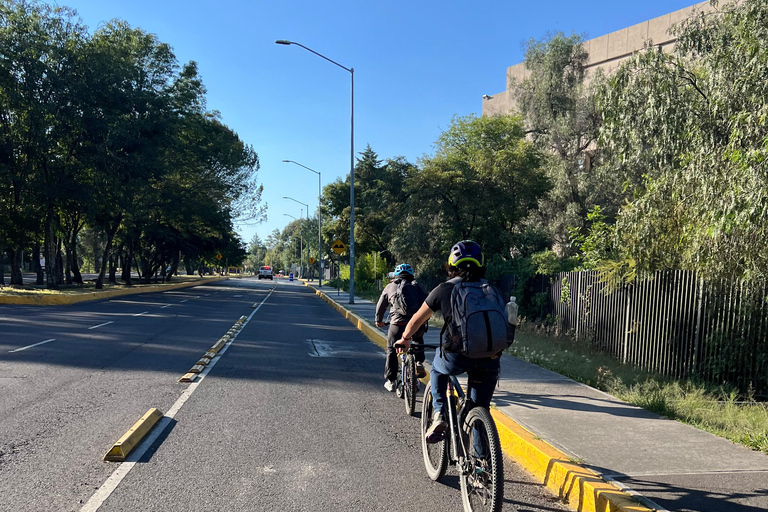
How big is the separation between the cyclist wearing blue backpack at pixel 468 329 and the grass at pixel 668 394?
9.94 ft

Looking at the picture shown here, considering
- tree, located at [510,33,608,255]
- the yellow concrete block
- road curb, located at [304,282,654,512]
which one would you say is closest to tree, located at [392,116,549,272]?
tree, located at [510,33,608,255]

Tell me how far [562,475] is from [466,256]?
77.1 inches

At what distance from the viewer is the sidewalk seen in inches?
168

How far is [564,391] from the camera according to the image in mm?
8086

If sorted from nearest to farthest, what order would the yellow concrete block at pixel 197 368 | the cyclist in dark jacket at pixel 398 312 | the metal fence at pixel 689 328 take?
the cyclist in dark jacket at pixel 398 312
the metal fence at pixel 689 328
the yellow concrete block at pixel 197 368

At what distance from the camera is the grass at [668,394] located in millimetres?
6414

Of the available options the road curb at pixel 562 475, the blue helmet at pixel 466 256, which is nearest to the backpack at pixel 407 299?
the road curb at pixel 562 475

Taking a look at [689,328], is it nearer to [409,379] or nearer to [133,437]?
[409,379]

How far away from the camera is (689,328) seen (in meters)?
9.39

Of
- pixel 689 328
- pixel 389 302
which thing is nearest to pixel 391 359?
pixel 389 302

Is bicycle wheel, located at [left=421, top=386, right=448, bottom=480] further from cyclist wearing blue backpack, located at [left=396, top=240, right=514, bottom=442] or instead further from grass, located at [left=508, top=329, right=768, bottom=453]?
grass, located at [left=508, top=329, right=768, bottom=453]

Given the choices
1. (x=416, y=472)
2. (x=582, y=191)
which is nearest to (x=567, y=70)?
(x=582, y=191)

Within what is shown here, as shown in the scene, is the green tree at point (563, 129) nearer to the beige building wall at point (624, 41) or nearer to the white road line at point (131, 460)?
the beige building wall at point (624, 41)

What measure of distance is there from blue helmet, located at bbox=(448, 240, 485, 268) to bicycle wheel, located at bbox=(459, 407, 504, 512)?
3.48 feet
